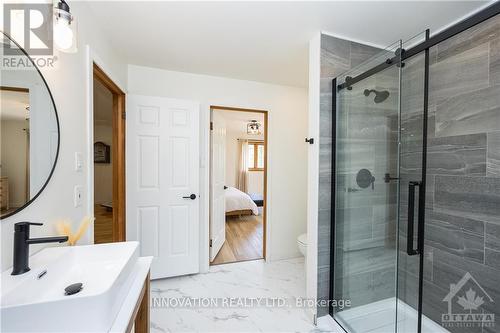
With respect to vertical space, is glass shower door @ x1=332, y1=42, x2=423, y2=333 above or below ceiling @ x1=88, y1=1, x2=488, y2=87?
below

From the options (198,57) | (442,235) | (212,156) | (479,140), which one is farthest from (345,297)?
(198,57)

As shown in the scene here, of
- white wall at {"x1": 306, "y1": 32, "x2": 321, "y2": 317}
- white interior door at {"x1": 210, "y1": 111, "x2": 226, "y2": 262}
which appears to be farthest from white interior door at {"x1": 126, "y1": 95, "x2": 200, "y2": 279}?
white wall at {"x1": 306, "y1": 32, "x2": 321, "y2": 317}

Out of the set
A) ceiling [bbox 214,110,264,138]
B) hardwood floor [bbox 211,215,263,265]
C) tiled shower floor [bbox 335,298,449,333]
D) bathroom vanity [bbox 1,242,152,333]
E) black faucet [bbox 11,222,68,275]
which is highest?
ceiling [bbox 214,110,264,138]

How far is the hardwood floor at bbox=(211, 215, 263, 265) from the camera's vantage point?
2.97 meters

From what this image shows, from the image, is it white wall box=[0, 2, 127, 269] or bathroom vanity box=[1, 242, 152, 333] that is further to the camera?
white wall box=[0, 2, 127, 269]

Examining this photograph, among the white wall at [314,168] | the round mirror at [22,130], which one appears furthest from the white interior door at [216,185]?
the round mirror at [22,130]

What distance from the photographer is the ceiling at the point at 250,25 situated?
146 centimetres

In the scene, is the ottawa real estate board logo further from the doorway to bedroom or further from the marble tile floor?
the doorway to bedroom

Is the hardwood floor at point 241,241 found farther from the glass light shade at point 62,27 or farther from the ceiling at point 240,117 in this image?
the glass light shade at point 62,27

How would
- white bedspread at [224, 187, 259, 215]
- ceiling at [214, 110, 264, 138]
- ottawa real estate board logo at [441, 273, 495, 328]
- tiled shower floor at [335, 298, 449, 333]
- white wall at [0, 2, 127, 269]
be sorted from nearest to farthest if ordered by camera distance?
1. white wall at [0, 2, 127, 269]
2. ottawa real estate board logo at [441, 273, 495, 328]
3. tiled shower floor at [335, 298, 449, 333]
4. ceiling at [214, 110, 264, 138]
5. white bedspread at [224, 187, 259, 215]

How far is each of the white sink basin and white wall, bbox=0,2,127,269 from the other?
125 millimetres

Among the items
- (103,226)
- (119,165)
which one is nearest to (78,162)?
(119,165)

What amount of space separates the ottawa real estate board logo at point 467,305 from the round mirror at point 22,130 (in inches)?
104

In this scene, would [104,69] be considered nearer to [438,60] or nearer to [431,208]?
[438,60]
